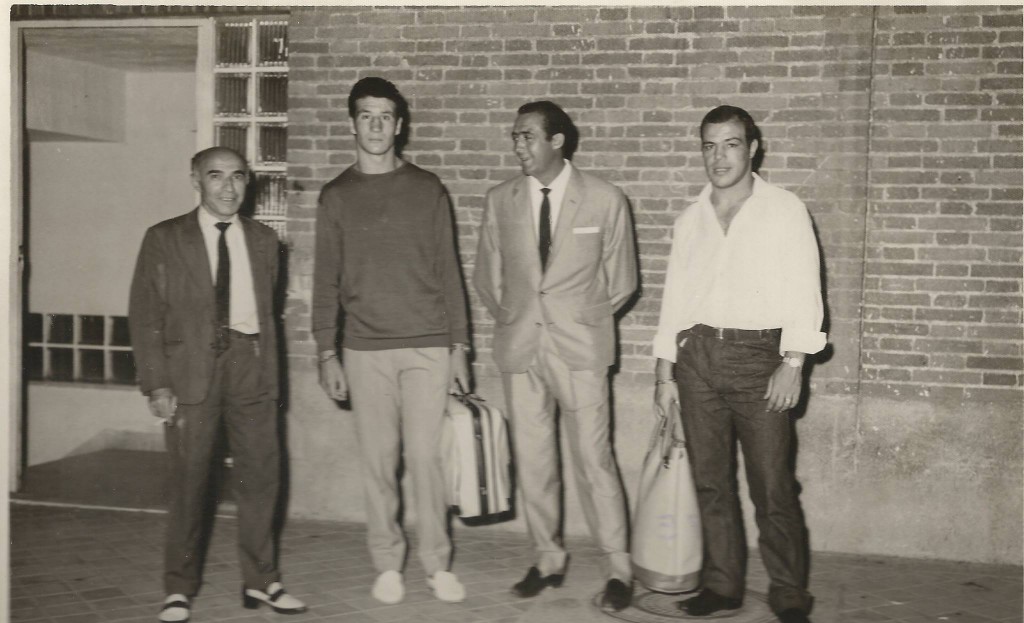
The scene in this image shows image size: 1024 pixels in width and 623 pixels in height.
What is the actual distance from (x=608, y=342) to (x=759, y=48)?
6.59 feet

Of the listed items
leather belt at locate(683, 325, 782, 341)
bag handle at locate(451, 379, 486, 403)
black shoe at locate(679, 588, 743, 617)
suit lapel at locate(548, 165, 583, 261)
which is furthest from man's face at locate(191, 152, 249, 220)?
black shoe at locate(679, 588, 743, 617)

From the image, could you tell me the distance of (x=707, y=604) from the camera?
455 centimetres

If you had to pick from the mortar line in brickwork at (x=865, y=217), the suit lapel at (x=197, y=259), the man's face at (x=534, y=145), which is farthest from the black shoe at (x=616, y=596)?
the suit lapel at (x=197, y=259)

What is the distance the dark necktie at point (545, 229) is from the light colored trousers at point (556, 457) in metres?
0.47

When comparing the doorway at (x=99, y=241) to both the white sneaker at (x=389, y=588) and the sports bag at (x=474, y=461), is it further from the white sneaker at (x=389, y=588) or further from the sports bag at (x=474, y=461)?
the sports bag at (x=474, y=461)

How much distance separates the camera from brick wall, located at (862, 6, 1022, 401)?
17.4 feet

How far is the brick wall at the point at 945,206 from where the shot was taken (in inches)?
209

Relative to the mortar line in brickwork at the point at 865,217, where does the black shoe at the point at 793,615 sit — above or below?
below

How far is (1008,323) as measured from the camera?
5.38 metres

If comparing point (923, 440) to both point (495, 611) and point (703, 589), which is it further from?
point (495, 611)

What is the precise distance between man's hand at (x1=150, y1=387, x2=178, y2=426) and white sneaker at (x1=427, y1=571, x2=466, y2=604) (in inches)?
58.3

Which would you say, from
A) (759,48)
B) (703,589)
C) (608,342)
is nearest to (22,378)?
(608,342)

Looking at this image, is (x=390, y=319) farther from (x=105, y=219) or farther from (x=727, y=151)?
(x=105, y=219)

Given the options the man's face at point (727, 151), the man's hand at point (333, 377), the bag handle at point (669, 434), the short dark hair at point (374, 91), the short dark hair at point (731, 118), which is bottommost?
the bag handle at point (669, 434)
